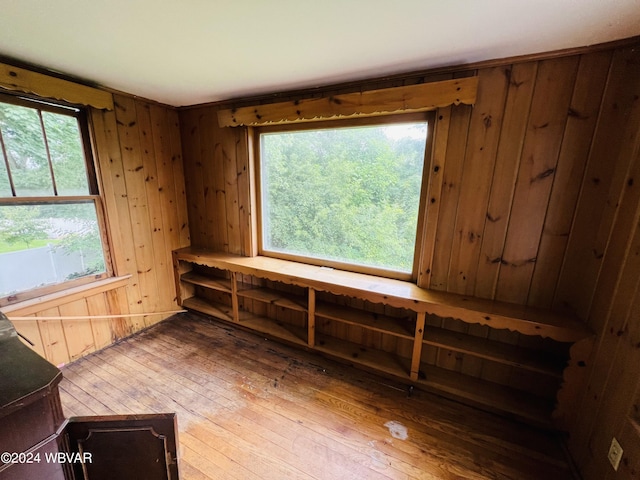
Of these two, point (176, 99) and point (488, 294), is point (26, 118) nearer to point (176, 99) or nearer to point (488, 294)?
point (176, 99)

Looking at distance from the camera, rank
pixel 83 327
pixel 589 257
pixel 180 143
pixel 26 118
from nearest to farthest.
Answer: pixel 589 257 → pixel 26 118 → pixel 83 327 → pixel 180 143

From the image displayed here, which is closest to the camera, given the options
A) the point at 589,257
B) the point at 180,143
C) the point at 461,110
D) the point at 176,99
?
the point at 589,257

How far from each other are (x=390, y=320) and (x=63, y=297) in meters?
2.61

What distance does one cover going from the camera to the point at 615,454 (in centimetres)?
116

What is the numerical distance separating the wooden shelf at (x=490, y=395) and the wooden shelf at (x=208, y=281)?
2.02 meters

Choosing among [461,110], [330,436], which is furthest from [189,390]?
[461,110]

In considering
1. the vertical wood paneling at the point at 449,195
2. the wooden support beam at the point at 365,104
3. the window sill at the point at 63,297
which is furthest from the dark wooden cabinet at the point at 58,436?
the wooden support beam at the point at 365,104

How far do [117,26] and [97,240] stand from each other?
1788 mm

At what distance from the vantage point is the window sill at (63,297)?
6.00 ft

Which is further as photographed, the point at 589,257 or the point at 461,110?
the point at 461,110

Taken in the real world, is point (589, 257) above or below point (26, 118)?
below

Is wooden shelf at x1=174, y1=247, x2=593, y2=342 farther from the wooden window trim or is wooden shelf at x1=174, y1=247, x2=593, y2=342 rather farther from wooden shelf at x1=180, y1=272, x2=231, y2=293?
wooden shelf at x1=180, y1=272, x2=231, y2=293

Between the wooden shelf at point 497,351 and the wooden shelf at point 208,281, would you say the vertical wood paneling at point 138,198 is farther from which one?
the wooden shelf at point 497,351

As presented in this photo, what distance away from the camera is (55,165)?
2014mm
